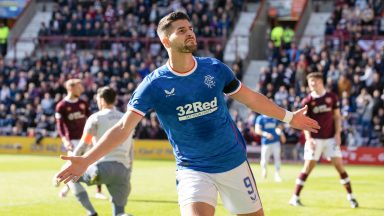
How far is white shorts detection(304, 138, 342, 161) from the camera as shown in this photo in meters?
16.7

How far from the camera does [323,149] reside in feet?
55.8

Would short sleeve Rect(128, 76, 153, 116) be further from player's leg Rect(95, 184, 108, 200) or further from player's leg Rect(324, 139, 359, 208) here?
player's leg Rect(95, 184, 108, 200)

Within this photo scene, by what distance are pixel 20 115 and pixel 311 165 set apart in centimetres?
2622

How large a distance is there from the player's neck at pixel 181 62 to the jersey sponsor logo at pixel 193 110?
36 centimetres

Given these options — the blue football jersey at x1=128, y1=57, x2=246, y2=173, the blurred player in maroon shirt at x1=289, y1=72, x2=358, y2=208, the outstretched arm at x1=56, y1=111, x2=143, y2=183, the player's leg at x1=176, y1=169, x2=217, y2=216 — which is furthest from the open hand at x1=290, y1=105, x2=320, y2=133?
the blurred player in maroon shirt at x1=289, y1=72, x2=358, y2=208

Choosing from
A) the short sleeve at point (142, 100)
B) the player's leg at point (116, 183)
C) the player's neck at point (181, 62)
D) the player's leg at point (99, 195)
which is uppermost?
the player's neck at point (181, 62)

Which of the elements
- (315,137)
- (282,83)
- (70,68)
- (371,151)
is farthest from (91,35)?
(315,137)

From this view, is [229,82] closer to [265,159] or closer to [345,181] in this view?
[345,181]

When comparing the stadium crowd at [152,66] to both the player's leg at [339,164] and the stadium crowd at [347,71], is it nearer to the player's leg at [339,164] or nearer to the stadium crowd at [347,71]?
the stadium crowd at [347,71]

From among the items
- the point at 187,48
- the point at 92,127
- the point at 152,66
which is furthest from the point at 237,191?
the point at 152,66

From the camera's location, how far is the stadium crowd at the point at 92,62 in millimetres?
39594

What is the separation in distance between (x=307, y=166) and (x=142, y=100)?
30.1ft

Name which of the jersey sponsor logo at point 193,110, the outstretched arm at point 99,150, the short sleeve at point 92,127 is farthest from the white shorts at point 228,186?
the short sleeve at point 92,127

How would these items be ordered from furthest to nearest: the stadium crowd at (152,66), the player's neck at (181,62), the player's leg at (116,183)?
the stadium crowd at (152,66) → the player's leg at (116,183) → the player's neck at (181,62)
